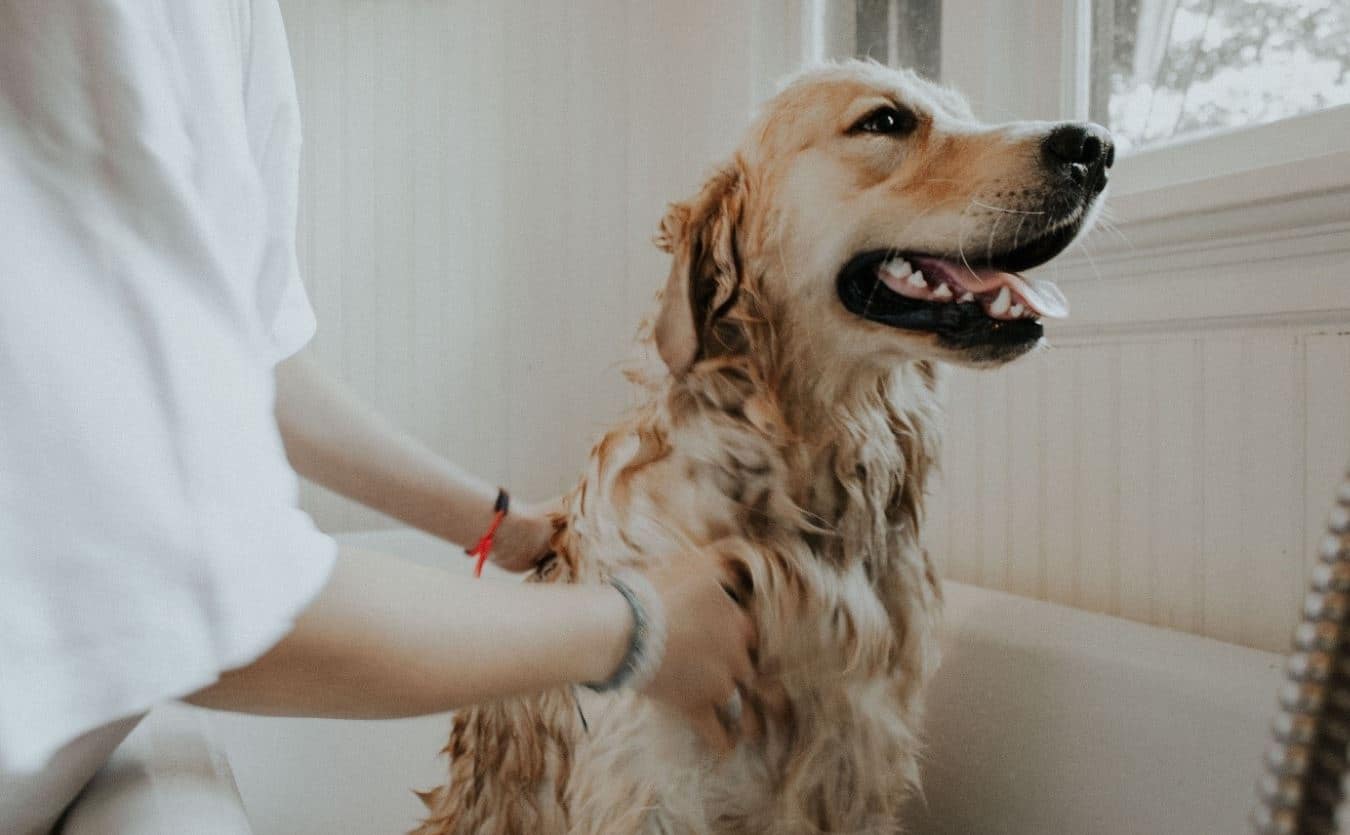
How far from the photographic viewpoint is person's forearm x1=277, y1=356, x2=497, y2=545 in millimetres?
969

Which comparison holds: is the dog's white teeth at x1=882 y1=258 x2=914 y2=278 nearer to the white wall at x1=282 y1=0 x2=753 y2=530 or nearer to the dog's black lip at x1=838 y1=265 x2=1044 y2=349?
the dog's black lip at x1=838 y1=265 x2=1044 y2=349

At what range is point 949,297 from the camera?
778 mm

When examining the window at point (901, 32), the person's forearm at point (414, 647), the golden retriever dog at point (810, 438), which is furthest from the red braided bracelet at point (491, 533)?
the window at point (901, 32)

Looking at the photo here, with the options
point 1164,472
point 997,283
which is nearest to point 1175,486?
point 1164,472

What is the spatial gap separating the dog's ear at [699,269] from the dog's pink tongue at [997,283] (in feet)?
0.61

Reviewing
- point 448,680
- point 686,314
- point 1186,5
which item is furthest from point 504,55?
point 448,680

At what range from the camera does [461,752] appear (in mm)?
995

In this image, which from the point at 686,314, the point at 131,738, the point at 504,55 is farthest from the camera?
the point at 504,55

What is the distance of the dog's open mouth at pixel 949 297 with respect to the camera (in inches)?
29.6

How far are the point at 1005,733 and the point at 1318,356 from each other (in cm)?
52

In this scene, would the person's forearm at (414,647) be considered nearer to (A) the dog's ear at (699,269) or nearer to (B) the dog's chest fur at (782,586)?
(B) the dog's chest fur at (782,586)

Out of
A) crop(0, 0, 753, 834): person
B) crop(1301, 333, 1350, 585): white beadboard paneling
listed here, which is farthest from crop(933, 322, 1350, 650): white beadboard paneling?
crop(0, 0, 753, 834): person

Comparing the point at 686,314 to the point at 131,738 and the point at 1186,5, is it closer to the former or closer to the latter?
the point at 131,738

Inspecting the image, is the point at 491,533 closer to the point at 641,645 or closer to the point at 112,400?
the point at 641,645
